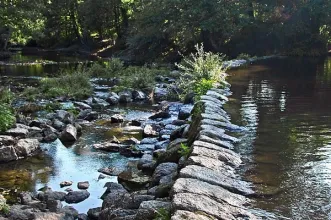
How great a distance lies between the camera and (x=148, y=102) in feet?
54.7

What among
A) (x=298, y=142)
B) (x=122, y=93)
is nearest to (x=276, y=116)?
(x=298, y=142)

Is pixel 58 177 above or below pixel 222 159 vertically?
below

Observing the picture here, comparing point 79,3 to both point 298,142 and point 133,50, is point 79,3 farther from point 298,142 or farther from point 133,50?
point 298,142

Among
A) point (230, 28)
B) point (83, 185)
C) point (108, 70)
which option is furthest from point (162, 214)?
point (230, 28)

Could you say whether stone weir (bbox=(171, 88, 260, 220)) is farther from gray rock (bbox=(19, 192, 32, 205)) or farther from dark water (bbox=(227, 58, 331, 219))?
gray rock (bbox=(19, 192, 32, 205))

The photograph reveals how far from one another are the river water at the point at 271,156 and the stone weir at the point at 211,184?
0.20 meters

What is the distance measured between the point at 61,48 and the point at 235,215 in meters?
55.0

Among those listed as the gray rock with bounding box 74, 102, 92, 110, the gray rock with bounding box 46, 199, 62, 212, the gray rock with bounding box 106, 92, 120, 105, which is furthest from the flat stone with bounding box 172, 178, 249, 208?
the gray rock with bounding box 106, 92, 120, 105

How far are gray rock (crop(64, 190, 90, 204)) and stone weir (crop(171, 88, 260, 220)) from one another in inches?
80.8

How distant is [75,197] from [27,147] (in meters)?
3.10

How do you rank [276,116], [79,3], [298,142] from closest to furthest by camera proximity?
[298,142] → [276,116] → [79,3]

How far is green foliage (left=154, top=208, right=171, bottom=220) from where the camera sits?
4.06 metres

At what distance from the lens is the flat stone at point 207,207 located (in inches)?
156

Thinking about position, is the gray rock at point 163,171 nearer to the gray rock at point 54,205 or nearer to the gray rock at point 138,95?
the gray rock at point 54,205
